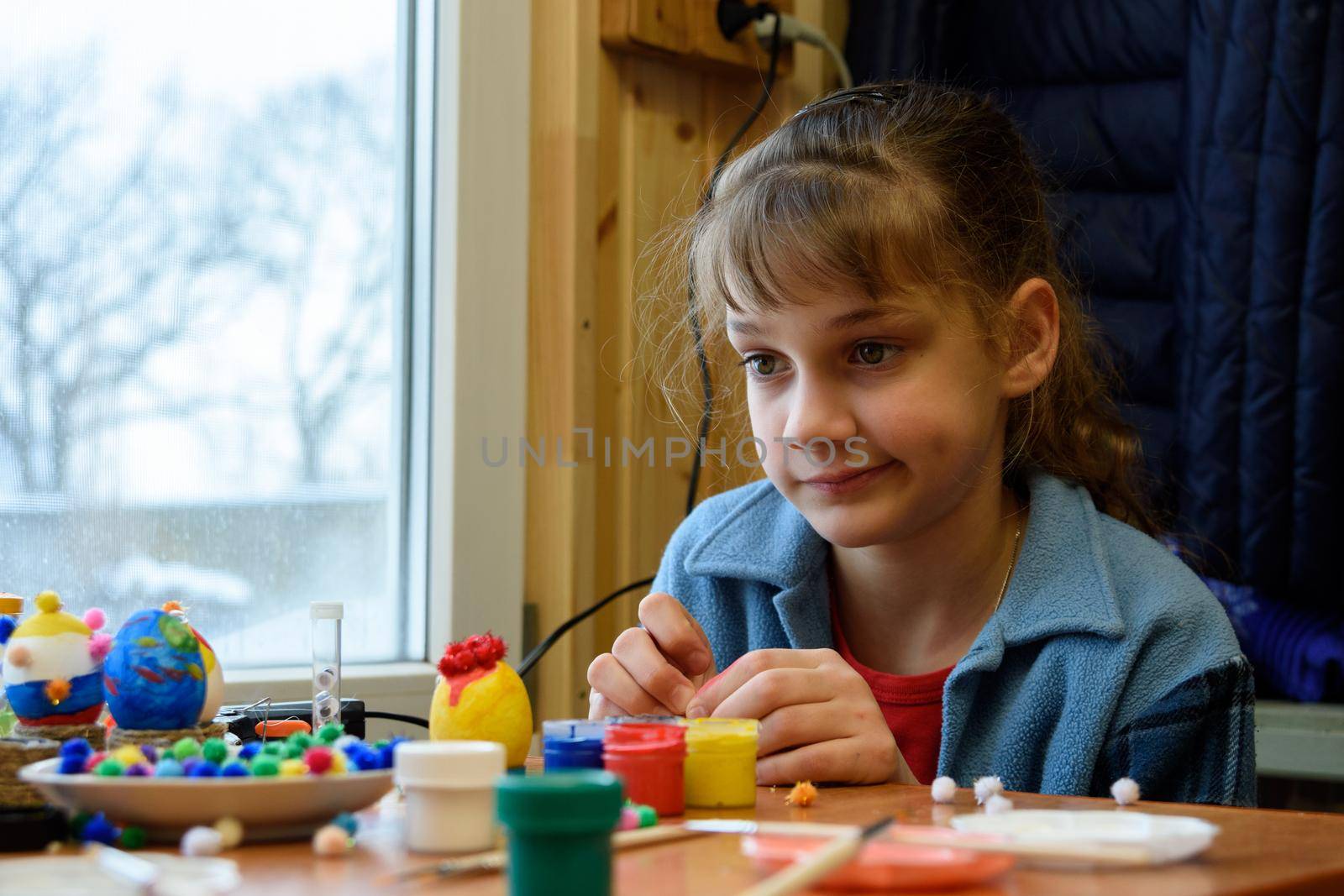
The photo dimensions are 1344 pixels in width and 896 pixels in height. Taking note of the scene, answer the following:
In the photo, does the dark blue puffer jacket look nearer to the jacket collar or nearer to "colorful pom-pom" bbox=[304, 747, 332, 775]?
the jacket collar

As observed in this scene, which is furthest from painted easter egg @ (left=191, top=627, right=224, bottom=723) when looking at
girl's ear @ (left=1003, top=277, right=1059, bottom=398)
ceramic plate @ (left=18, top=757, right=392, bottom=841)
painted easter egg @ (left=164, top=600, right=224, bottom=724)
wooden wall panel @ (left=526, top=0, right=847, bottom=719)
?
wooden wall panel @ (left=526, top=0, right=847, bottom=719)

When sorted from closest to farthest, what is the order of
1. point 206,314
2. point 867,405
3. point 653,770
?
point 653,770 → point 867,405 → point 206,314

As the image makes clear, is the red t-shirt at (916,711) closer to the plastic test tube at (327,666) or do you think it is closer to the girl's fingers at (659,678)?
the girl's fingers at (659,678)

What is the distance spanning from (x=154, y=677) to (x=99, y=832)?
11cm

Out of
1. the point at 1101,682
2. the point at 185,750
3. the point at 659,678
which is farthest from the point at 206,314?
the point at 1101,682

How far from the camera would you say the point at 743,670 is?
860 millimetres

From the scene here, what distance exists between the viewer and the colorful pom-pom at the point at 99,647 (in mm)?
697

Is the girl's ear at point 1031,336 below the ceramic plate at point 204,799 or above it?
above

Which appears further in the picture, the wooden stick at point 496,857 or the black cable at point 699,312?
the black cable at point 699,312

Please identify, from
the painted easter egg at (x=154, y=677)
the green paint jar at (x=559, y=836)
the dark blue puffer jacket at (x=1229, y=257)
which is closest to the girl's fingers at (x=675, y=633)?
the painted easter egg at (x=154, y=677)

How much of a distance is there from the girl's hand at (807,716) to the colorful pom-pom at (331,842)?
1.00 feet

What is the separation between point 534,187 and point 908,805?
100 centimetres

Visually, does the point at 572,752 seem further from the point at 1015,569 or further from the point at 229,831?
the point at 1015,569

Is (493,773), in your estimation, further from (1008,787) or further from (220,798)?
(1008,787)
